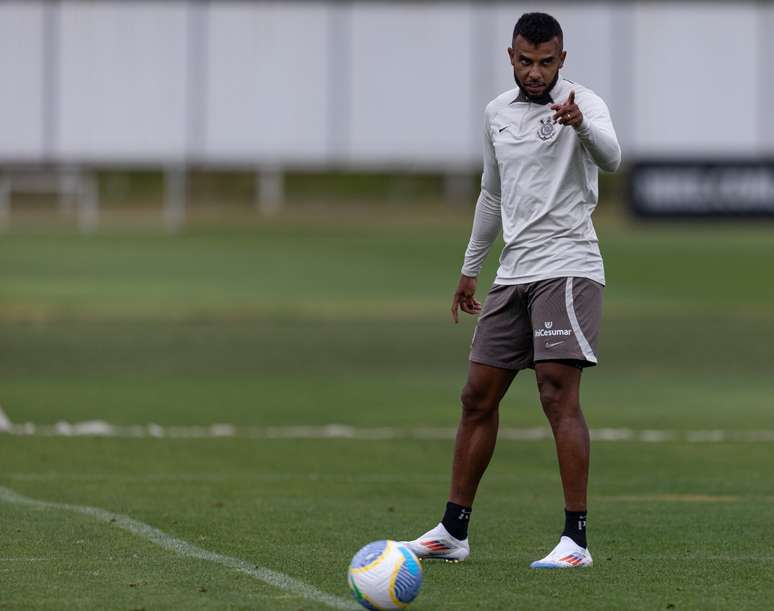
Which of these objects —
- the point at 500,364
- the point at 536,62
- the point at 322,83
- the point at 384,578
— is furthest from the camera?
the point at 322,83

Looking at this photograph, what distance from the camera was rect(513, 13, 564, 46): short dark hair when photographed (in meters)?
7.70

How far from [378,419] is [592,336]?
6408mm

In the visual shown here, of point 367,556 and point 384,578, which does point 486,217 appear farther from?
point 384,578

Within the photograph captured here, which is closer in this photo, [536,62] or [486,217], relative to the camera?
[536,62]

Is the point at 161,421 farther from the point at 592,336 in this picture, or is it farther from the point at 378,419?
the point at 592,336

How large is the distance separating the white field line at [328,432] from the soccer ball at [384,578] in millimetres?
5944

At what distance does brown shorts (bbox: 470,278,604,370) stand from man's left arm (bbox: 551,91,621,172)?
55cm

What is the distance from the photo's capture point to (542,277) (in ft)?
25.9

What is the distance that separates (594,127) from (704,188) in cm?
4080

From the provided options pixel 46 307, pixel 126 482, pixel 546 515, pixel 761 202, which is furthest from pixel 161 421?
pixel 761 202

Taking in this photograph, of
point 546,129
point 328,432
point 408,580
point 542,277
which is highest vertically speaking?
point 546,129

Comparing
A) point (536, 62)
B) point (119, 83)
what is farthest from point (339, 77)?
point (536, 62)

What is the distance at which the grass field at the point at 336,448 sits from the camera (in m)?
7.37

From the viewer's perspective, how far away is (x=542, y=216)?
7891 millimetres
